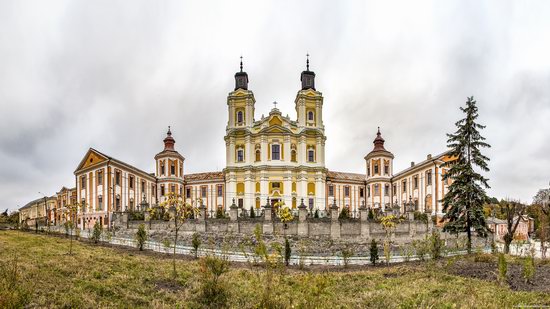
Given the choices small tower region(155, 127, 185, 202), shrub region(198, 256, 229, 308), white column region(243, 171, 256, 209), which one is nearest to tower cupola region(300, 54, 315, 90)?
white column region(243, 171, 256, 209)

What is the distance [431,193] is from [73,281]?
42288 millimetres

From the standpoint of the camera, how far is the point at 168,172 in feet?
181

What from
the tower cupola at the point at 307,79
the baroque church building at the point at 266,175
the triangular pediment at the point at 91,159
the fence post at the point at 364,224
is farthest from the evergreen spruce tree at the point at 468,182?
the triangular pediment at the point at 91,159

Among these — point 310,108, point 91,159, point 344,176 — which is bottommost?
point 344,176

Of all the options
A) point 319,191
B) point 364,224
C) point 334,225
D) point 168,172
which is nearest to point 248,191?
point 319,191

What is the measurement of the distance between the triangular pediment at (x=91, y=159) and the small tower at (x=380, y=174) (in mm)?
36921

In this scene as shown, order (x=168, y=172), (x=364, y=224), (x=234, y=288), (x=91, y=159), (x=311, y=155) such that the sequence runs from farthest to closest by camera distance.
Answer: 1. (x=168, y=172)
2. (x=311, y=155)
3. (x=91, y=159)
4. (x=364, y=224)
5. (x=234, y=288)

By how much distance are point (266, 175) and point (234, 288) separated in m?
37.6

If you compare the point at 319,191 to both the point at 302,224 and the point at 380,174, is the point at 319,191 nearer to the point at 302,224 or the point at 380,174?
the point at 380,174

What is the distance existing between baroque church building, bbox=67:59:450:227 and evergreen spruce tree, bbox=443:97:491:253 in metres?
18.3

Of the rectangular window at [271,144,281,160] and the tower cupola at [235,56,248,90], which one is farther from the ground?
the tower cupola at [235,56,248,90]

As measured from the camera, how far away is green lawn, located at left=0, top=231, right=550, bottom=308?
971 centimetres

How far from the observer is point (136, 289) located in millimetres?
11469

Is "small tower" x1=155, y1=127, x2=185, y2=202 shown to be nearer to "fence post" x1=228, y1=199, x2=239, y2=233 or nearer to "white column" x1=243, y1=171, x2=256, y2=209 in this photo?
"white column" x1=243, y1=171, x2=256, y2=209
